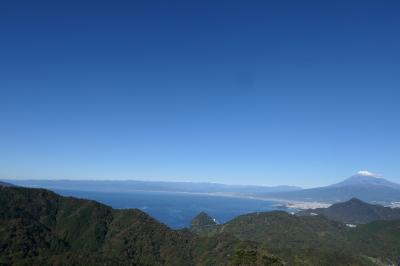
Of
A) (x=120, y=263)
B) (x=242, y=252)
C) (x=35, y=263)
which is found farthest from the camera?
(x=120, y=263)

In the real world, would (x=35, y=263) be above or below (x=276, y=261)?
below

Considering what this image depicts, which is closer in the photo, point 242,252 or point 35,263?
point 242,252

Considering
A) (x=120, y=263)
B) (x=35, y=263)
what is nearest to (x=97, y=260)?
(x=120, y=263)

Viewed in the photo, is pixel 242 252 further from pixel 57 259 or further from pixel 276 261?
pixel 57 259

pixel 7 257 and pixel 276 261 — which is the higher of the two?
pixel 276 261

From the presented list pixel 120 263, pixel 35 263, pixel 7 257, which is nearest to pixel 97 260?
pixel 120 263

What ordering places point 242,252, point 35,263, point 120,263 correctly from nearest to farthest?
point 242,252 < point 35,263 < point 120,263

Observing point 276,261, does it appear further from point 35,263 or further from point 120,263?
point 35,263

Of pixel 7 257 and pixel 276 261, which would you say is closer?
pixel 276 261

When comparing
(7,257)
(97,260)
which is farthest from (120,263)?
(7,257)
